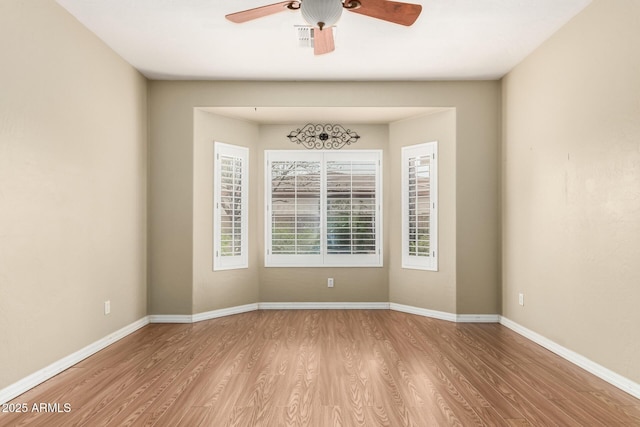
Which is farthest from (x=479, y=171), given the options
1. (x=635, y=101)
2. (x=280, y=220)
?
(x=280, y=220)

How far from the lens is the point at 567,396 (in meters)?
2.86

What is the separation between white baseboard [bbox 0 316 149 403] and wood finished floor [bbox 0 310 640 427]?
6 centimetres

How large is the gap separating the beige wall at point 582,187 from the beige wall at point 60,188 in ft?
14.0

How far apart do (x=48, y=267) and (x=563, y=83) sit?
462 centimetres

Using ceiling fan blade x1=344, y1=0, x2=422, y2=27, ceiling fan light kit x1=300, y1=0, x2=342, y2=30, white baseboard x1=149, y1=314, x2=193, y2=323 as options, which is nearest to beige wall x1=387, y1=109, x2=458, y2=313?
ceiling fan blade x1=344, y1=0, x2=422, y2=27

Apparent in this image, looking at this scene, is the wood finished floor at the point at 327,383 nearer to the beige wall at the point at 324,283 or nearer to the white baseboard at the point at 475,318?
the white baseboard at the point at 475,318

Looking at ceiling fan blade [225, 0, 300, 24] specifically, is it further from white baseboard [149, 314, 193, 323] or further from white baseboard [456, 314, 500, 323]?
white baseboard [456, 314, 500, 323]

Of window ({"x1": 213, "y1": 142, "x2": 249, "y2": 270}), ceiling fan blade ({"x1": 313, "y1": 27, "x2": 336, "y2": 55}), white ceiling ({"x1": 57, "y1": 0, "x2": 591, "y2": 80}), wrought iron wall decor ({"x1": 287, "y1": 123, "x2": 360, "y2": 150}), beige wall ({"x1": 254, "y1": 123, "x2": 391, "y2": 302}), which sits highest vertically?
white ceiling ({"x1": 57, "y1": 0, "x2": 591, "y2": 80})

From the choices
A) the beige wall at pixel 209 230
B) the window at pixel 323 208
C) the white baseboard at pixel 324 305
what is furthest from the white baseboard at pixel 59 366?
the window at pixel 323 208

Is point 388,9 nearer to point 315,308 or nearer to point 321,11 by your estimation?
point 321,11

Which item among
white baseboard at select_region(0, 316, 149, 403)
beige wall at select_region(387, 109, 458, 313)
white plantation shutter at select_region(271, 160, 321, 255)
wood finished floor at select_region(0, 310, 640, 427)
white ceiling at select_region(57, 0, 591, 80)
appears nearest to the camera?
wood finished floor at select_region(0, 310, 640, 427)

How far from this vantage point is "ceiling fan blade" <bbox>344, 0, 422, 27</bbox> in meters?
2.61

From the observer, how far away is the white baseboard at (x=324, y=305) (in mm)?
5711

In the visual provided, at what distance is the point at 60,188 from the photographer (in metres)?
→ 3.36
